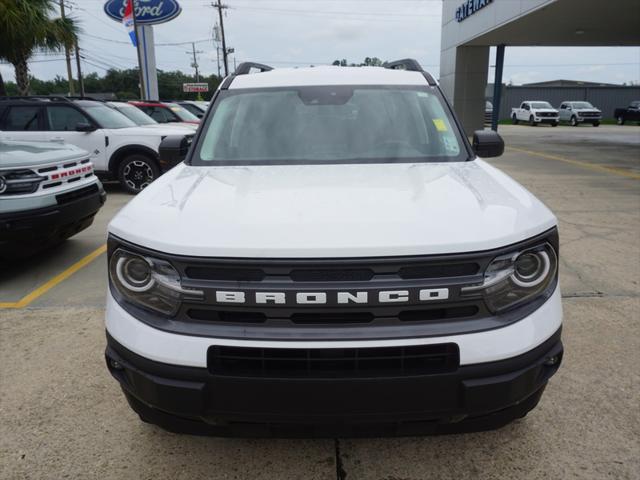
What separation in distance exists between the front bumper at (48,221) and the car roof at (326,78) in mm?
2318

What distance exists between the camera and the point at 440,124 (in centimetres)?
323

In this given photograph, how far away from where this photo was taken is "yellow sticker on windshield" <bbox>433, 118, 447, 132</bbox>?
3.21 m

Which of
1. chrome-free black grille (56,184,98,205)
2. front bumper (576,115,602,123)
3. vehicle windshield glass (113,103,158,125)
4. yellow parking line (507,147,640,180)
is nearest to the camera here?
chrome-free black grille (56,184,98,205)

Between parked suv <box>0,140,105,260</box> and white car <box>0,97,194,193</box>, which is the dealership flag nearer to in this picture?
white car <box>0,97,194,193</box>

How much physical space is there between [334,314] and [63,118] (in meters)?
8.88

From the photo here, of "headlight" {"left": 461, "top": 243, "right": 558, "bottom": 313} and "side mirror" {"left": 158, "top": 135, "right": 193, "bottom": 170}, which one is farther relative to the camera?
"side mirror" {"left": 158, "top": 135, "right": 193, "bottom": 170}

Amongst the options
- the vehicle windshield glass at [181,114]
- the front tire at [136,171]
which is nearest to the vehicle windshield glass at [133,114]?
the front tire at [136,171]

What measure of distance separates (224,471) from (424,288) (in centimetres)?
129

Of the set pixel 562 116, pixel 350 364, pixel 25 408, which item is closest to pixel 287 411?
pixel 350 364

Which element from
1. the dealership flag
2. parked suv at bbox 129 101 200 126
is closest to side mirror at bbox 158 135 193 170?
parked suv at bbox 129 101 200 126

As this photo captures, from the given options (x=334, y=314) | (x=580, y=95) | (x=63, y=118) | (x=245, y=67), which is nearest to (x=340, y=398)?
(x=334, y=314)

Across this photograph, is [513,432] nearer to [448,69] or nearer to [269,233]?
[269,233]

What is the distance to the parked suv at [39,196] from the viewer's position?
4.45 metres

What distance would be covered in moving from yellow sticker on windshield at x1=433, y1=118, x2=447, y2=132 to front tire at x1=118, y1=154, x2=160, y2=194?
22.7 feet
